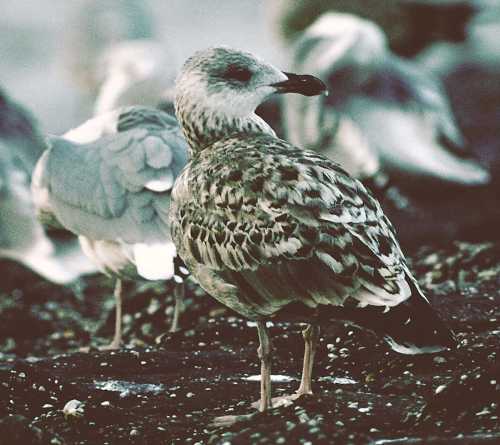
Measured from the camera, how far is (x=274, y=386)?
15.4 ft

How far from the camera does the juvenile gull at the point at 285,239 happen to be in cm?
386

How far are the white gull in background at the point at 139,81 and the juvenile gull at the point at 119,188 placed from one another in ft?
4.30

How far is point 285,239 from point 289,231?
3 centimetres

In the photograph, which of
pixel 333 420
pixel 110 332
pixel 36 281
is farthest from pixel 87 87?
pixel 333 420

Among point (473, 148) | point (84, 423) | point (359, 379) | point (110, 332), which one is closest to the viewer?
point (84, 423)

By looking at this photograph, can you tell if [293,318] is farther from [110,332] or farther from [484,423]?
[110,332]

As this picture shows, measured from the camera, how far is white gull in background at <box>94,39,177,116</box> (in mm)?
7891

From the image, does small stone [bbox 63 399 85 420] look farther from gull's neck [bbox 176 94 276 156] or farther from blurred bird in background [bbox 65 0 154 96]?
blurred bird in background [bbox 65 0 154 96]

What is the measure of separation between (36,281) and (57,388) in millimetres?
3899

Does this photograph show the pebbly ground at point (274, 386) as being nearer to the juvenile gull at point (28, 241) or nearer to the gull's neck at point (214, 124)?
the gull's neck at point (214, 124)

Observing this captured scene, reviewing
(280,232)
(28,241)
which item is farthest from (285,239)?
(28,241)

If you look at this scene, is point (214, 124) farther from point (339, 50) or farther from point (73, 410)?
point (339, 50)

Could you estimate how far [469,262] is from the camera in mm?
6492

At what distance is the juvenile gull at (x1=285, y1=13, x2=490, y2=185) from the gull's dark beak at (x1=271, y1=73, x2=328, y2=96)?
5.90 meters
